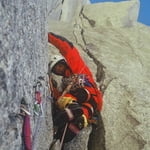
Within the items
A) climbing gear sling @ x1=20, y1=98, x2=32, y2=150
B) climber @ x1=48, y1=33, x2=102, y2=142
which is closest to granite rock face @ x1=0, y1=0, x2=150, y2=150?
climbing gear sling @ x1=20, y1=98, x2=32, y2=150

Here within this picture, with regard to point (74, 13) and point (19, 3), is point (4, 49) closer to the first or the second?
point (19, 3)

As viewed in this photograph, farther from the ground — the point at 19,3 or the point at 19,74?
the point at 19,3

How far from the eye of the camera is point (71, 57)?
1185 centimetres

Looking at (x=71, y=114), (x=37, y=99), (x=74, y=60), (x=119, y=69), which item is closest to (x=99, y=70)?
(x=119, y=69)

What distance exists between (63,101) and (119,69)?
350 centimetres

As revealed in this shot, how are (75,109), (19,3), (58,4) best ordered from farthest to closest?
(58,4) < (75,109) < (19,3)

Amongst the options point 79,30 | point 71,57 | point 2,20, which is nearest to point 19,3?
point 2,20

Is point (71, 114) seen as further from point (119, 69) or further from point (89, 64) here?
point (119, 69)

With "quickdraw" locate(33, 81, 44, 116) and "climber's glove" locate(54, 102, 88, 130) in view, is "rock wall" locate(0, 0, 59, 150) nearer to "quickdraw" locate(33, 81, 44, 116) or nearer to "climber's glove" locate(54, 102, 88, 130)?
"quickdraw" locate(33, 81, 44, 116)

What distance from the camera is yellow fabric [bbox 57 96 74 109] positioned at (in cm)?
1058

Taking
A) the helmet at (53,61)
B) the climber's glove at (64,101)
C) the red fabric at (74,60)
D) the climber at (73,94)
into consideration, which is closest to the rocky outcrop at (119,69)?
the red fabric at (74,60)

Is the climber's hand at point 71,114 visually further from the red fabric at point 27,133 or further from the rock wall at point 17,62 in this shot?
the red fabric at point 27,133

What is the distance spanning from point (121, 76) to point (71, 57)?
6.92ft

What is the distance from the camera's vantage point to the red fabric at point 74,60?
1131 centimetres
